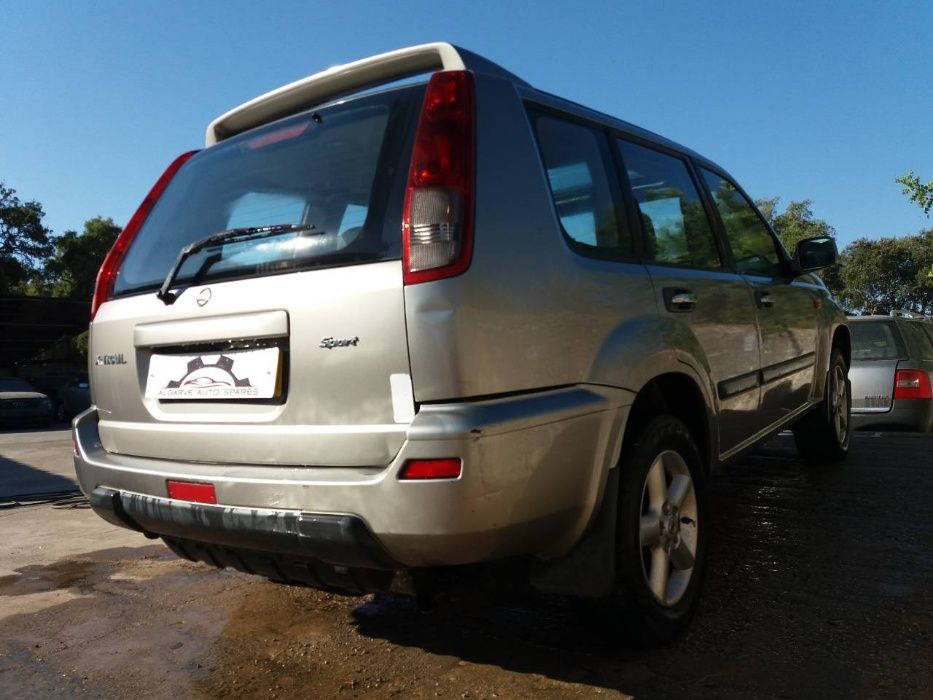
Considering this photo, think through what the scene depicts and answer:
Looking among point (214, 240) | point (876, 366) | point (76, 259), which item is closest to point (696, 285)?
point (214, 240)

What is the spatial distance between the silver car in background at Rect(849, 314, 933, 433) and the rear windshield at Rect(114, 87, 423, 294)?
6.10 metres

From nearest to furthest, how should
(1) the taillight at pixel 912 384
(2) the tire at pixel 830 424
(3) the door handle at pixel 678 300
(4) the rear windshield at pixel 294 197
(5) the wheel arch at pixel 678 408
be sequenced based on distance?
(4) the rear windshield at pixel 294 197 < (5) the wheel arch at pixel 678 408 < (3) the door handle at pixel 678 300 < (2) the tire at pixel 830 424 < (1) the taillight at pixel 912 384

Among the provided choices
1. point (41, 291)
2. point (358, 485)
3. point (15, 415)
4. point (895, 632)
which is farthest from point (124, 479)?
point (41, 291)

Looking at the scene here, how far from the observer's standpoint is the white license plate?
87.0 inches

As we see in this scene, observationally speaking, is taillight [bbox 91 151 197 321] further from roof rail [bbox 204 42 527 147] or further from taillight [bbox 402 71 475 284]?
taillight [bbox 402 71 475 284]

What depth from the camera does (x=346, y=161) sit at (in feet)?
7.50

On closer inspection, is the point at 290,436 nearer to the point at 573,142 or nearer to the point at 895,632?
the point at 573,142

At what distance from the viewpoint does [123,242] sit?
297 cm

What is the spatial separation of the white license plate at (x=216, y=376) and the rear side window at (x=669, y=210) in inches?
55.7

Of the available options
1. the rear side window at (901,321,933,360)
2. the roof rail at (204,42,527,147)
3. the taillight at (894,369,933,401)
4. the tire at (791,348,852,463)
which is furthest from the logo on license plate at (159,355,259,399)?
the rear side window at (901,321,933,360)

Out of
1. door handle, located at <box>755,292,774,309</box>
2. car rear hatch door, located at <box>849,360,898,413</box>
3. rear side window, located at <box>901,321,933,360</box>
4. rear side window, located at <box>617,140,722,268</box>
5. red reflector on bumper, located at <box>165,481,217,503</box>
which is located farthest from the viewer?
rear side window, located at <box>901,321,933,360</box>

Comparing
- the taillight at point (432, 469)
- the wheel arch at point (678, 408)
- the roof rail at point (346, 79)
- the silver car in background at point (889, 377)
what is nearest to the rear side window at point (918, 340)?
the silver car in background at point (889, 377)

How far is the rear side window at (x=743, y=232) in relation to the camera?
378 cm

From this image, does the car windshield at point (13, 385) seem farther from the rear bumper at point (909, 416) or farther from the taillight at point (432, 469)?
the taillight at point (432, 469)
